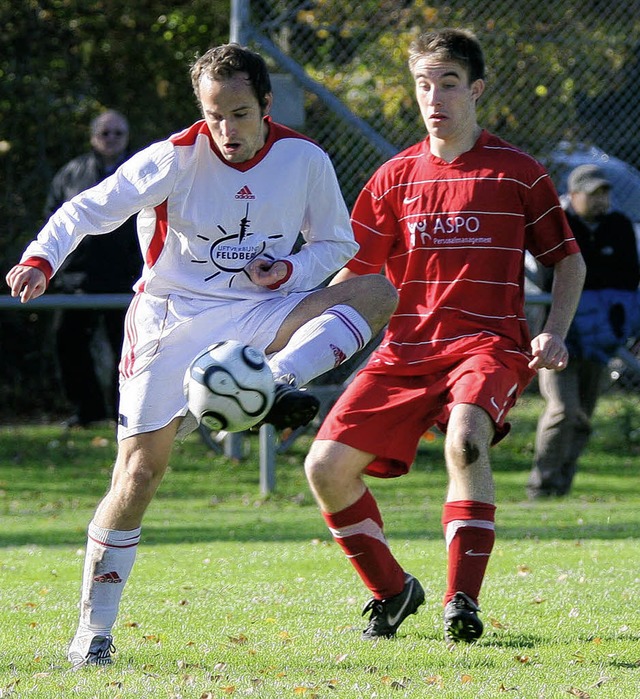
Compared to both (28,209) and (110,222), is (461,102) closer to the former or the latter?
(110,222)

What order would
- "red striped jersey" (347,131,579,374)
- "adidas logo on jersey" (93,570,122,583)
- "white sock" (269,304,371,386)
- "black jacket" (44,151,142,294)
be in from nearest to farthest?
1. "white sock" (269,304,371,386)
2. "adidas logo on jersey" (93,570,122,583)
3. "red striped jersey" (347,131,579,374)
4. "black jacket" (44,151,142,294)

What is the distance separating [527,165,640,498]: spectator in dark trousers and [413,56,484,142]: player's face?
4.82 meters

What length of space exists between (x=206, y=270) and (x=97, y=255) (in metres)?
6.70

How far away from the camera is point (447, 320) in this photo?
218 inches

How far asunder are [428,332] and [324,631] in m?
1.28

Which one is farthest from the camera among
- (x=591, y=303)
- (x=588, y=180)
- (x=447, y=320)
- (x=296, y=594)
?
(x=591, y=303)

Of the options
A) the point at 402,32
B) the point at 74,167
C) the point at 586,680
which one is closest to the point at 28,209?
the point at 74,167

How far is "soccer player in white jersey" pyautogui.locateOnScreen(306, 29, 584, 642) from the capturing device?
5266mm

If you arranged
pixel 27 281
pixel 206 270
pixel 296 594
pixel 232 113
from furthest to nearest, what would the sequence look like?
pixel 296 594 < pixel 206 270 < pixel 232 113 < pixel 27 281

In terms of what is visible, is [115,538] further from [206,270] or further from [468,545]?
[468,545]

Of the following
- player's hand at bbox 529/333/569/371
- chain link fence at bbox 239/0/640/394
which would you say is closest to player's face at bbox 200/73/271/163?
player's hand at bbox 529/333/569/371

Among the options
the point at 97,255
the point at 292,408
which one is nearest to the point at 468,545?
the point at 292,408

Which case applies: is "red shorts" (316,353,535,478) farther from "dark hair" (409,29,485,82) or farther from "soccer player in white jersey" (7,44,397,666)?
"dark hair" (409,29,485,82)

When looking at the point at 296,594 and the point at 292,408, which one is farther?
the point at 296,594
